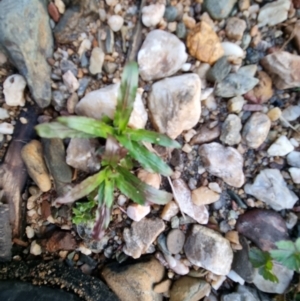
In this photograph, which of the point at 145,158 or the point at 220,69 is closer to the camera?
the point at 145,158

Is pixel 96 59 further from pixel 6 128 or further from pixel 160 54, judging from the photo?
pixel 6 128

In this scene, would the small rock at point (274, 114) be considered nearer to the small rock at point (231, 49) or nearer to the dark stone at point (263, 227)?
the small rock at point (231, 49)

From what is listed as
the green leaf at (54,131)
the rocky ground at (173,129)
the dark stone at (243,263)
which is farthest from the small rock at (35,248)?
the dark stone at (243,263)

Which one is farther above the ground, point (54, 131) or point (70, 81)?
point (70, 81)

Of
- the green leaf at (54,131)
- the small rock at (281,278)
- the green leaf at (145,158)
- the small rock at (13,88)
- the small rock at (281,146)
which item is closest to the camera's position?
the green leaf at (54,131)

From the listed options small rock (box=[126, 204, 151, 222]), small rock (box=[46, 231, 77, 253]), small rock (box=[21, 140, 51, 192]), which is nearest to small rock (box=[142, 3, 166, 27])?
small rock (box=[21, 140, 51, 192])

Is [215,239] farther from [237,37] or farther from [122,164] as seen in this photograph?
[237,37]

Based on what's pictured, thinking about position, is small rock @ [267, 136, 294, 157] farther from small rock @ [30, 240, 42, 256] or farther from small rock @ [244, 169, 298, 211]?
small rock @ [30, 240, 42, 256]

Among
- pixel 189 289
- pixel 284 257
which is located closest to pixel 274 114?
pixel 284 257

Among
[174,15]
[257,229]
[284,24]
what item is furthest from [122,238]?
[284,24]
